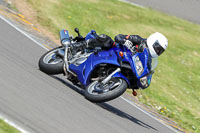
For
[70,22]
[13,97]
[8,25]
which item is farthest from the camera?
[70,22]

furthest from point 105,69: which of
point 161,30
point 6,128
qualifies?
point 161,30

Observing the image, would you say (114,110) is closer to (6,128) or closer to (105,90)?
(105,90)

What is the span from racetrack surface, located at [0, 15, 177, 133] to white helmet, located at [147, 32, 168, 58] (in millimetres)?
1383

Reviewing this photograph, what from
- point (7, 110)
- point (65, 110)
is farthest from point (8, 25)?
point (7, 110)

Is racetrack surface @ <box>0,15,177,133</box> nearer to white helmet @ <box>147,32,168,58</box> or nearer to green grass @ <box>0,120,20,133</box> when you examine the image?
green grass @ <box>0,120,20,133</box>

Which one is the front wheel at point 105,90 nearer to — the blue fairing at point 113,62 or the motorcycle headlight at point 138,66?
the blue fairing at point 113,62

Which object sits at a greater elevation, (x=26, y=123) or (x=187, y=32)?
(x=26, y=123)

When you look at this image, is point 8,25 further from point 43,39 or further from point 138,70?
point 138,70

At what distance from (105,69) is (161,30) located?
10174 mm

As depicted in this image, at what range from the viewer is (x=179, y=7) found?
1984 cm

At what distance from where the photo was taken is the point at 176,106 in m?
11.2

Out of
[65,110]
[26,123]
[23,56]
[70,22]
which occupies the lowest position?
[70,22]

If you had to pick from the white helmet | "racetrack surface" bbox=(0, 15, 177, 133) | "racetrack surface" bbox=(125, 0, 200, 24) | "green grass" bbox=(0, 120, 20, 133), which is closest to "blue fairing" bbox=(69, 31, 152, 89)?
the white helmet

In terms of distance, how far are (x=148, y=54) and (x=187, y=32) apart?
1133 cm
